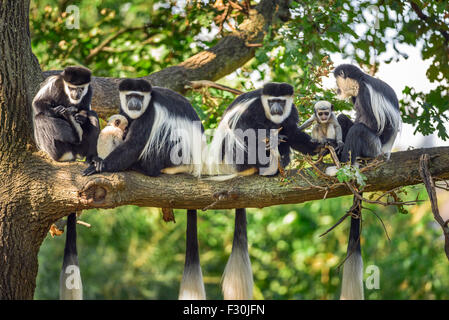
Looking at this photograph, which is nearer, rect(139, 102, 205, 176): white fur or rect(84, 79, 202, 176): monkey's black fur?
rect(84, 79, 202, 176): monkey's black fur

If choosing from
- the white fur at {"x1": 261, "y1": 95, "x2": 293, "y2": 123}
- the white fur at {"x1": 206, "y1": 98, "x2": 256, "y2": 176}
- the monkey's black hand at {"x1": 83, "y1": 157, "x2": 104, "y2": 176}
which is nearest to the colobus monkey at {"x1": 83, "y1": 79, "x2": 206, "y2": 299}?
the white fur at {"x1": 206, "y1": 98, "x2": 256, "y2": 176}

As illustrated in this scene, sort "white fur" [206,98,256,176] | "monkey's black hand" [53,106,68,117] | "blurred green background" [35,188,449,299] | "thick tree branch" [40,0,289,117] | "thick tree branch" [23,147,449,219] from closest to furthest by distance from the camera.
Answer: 1. "thick tree branch" [23,147,449,219]
2. "monkey's black hand" [53,106,68,117]
3. "white fur" [206,98,256,176]
4. "thick tree branch" [40,0,289,117]
5. "blurred green background" [35,188,449,299]

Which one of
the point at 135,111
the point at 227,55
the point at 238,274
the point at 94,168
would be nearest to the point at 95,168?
the point at 94,168

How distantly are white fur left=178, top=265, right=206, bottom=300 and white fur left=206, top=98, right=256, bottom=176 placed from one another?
653mm

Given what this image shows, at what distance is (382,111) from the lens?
3643 millimetres

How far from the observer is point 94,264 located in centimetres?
850

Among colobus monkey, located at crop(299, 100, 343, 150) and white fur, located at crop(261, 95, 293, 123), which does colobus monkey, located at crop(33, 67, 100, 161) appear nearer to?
white fur, located at crop(261, 95, 293, 123)

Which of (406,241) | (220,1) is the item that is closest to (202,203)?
(220,1)

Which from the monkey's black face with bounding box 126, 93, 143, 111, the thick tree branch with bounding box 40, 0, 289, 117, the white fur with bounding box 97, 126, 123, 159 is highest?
the thick tree branch with bounding box 40, 0, 289, 117

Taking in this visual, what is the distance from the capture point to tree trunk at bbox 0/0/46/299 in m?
3.07

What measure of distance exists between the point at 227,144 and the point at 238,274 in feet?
2.82

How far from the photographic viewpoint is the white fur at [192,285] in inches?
140

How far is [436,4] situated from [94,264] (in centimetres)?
646

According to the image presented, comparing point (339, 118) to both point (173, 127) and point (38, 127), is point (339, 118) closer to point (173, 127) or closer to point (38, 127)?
point (173, 127)
